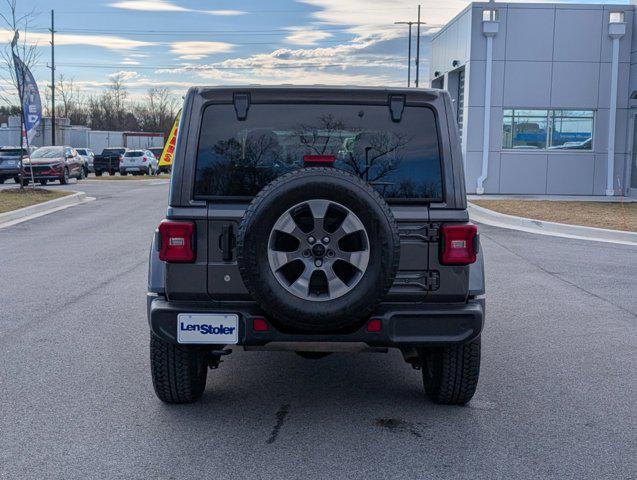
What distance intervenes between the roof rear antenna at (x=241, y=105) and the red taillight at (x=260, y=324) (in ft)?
3.85

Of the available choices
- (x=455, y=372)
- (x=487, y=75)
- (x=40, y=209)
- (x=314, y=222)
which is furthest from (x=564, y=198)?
(x=314, y=222)

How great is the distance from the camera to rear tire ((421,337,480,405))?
5277 millimetres

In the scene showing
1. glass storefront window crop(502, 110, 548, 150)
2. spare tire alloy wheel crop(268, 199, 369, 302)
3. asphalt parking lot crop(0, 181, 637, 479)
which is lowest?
asphalt parking lot crop(0, 181, 637, 479)

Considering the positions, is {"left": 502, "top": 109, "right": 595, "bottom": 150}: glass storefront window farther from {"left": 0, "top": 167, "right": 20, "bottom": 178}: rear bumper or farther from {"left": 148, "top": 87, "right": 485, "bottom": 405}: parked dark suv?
{"left": 148, "top": 87, "right": 485, "bottom": 405}: parked dark suv

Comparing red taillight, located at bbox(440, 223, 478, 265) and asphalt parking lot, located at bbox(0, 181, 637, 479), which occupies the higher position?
red taillight, located at bbox(440, 223, 478, 265)

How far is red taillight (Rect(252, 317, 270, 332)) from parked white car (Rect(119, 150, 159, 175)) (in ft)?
148

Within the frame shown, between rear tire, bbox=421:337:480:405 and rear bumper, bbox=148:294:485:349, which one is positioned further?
rear tire, bbox=421:337:480:405

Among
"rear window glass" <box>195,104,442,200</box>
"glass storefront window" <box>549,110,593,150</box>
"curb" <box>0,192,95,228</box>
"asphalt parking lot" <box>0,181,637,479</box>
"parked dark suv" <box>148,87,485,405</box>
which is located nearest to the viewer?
"asphalt parking lot" <box>0,181,637,479</box>

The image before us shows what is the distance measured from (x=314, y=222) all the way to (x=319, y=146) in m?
0.65

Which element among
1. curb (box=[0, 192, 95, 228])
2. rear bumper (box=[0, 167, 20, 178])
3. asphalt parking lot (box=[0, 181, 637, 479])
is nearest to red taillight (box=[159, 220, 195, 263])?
asphalt parking lot (box=[0, 181, 637, 479])

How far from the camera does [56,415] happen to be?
17.3ft

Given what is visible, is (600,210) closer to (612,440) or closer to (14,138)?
(612,440)

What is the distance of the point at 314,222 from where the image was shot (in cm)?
457

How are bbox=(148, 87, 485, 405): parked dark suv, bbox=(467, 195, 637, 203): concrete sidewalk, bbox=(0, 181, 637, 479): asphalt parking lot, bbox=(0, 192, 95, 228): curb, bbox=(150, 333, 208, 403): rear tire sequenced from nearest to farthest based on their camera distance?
bbox=(0, 181, 637, 479): asphalt parking lot, bbox=(148, 87, 485, 405): parked dark suv, bbox=(150, 333, 208, 403): rear tire, bbox=(0, 192, 95, 228): curb, bbox=(467, 195, 637, 203): concrete sidewalk
